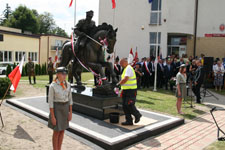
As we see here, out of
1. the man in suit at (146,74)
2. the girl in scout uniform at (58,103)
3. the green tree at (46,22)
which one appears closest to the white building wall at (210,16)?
the man in suit at (146,74)

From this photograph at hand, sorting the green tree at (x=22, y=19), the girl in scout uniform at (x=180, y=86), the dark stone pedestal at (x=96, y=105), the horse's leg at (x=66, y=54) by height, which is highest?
the green tree at (x=22, y=19)

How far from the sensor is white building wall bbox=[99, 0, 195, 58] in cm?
2203

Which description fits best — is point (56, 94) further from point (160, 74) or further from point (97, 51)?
point (160, 74)

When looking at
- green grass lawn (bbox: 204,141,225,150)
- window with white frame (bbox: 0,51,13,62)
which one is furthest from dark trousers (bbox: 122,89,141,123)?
window with white frame (bbox: 0,51,13,62)

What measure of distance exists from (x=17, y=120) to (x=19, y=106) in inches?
66.4

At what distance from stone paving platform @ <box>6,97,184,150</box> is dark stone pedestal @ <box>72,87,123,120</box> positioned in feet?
0.65

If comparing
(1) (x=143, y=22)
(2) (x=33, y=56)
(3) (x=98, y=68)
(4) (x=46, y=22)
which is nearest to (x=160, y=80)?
(1) (x=143, y=22)

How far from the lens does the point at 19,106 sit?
8609 millimetres

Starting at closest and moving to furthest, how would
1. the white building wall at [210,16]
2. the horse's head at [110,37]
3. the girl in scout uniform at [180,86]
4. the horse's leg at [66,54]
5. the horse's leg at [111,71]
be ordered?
1. the horse's head at [110,37]
2. the horse's leg at [111,71]
3. the girl in scout uniform at [180,86]
4. the horse's leg at [66,54]
5. the white building wall at [210,16]

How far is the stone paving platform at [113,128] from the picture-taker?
17.2ft

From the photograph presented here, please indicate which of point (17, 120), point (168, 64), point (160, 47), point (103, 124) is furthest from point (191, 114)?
point (160, 47)

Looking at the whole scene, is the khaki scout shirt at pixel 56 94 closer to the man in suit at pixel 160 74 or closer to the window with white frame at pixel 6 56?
the man in suit at pixel 160 74

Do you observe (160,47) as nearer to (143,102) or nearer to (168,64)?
(168,64)

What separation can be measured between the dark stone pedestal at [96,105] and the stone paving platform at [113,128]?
197 millimetres
